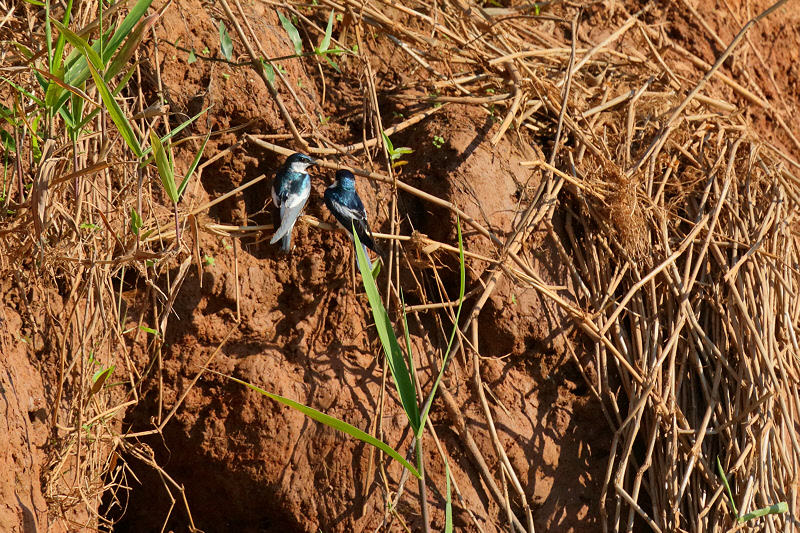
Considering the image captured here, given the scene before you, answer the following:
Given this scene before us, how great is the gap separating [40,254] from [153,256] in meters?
0.54

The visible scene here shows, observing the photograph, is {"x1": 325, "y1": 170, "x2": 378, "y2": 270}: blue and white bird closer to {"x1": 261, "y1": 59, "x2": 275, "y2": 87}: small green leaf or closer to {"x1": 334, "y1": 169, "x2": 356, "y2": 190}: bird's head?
{"x1": 334, "y1": 169, "x2": 356, "y2": 190}: bird's head

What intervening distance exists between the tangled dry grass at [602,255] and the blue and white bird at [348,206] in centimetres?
15

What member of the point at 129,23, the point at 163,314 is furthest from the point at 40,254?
the point at 129,23

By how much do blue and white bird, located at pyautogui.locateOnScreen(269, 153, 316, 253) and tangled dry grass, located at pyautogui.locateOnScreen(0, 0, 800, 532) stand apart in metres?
0.14

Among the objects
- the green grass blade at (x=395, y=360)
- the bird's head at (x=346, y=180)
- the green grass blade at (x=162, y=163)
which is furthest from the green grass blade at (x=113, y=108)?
the bird's head at (x=346, y=180)

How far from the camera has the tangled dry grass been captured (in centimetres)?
227

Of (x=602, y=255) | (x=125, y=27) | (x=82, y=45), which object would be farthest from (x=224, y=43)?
(x=602, y=255)

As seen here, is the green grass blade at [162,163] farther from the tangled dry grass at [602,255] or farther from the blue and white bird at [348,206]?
the blue and white bird at [348,206]

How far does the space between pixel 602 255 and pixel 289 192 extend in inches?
53.6

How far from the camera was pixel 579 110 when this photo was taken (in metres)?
3.19

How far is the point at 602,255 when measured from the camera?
2977 mm

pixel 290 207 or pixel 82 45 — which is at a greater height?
pixel 82 45

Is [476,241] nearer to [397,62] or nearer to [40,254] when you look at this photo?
[397,62]

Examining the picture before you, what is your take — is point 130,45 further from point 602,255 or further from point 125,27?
point 602,255
